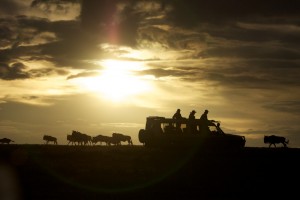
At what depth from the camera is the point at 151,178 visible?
60.6ft

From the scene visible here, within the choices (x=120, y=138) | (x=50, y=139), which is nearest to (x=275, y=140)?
(x=120, y=138)

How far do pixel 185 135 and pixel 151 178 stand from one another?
11204 mm

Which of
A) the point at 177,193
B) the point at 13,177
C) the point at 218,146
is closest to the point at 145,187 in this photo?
the point at 177,193

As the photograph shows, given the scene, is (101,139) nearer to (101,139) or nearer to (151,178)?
(101,139)

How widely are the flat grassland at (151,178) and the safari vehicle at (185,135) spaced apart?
8.86ft

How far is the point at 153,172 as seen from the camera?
2000cm

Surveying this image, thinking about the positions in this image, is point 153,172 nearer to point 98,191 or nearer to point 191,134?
point 98,191

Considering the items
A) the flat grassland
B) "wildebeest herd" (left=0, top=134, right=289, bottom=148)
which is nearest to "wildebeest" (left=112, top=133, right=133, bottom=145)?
"wildebeest herd" (left=0, top=134, right=289, bottom=148)

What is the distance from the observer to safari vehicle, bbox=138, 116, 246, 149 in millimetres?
29266

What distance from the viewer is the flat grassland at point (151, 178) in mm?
15008

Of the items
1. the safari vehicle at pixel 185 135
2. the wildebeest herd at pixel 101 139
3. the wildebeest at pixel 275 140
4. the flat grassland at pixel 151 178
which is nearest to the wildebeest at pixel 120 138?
the wildebeest herd at pixel 101 139

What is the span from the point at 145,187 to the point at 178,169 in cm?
511

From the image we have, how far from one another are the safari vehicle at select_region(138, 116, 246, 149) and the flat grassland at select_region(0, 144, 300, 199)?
8.86ft

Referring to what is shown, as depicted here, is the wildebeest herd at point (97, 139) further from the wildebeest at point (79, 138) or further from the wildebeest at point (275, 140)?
the wildebeest at point (275, 140)
